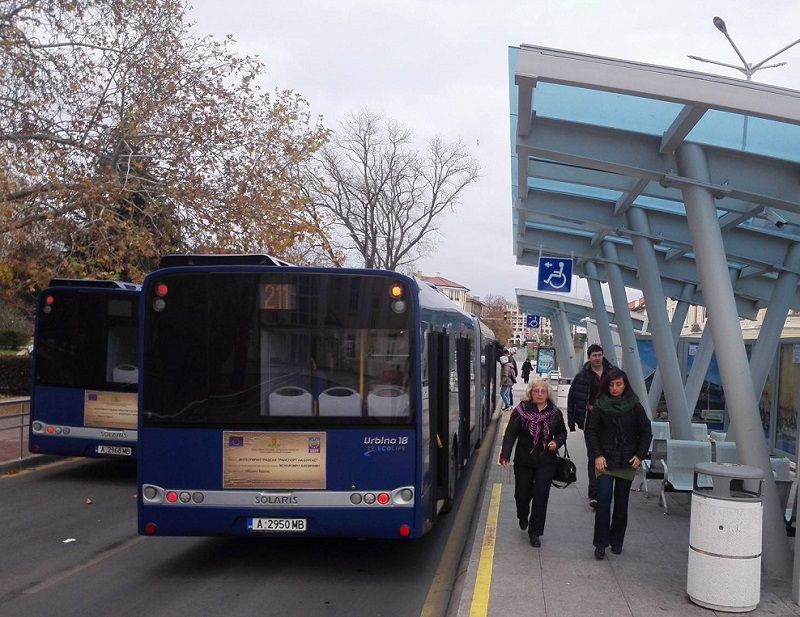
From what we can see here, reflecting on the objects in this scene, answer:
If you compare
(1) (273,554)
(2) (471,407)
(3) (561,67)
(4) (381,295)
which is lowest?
(1) (273,554)

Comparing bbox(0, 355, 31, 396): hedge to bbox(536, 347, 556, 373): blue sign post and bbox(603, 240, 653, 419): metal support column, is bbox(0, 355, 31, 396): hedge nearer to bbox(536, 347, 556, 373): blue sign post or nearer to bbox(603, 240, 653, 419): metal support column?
bbox(603, 240, 653, 419): metal support column

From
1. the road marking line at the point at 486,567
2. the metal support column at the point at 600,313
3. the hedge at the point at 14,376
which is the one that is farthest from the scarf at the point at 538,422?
the hedge at the point at 14,376

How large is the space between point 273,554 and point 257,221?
35.5ft

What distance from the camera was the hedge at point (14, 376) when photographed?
23.4 meters

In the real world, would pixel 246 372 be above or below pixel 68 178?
below

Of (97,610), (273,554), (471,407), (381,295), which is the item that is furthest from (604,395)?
(471,407)

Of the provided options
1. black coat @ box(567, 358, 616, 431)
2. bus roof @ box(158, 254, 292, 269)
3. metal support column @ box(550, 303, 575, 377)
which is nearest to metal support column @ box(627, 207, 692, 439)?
black coat @ box(567, 358, 616, 431)

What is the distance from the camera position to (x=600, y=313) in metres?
21.7

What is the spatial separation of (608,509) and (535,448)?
3.08 ft

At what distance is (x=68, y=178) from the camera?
16.6 m

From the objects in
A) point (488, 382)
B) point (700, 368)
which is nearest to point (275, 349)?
point (700, 368)

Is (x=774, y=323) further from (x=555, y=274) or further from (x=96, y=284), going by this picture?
(x=96, y=284)

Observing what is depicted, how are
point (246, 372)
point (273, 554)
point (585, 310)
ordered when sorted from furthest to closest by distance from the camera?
point (585, 310), point (273, 554), point (246, 372)

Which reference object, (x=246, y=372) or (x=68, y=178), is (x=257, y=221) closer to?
(x=68, y=178)
